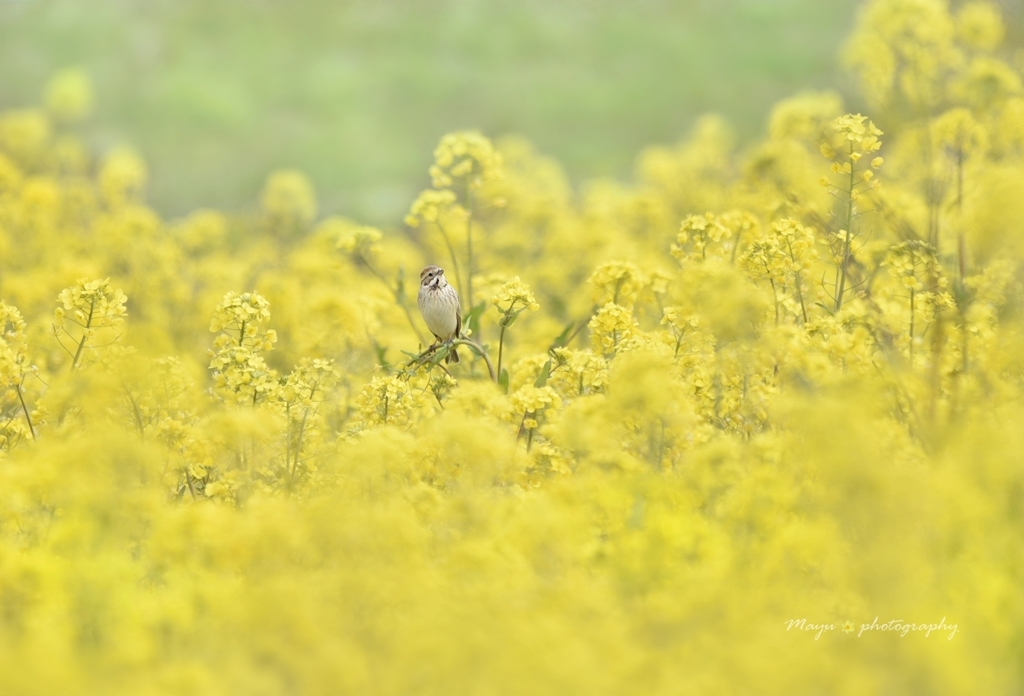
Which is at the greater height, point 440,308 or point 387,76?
point 387,76

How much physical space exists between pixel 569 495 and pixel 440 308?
9.84ft

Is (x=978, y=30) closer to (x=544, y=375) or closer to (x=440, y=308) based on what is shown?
(x=440, y=308)

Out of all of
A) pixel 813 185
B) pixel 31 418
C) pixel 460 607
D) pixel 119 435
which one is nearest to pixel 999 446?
pixel 460 607

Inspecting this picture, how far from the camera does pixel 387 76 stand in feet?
69.3

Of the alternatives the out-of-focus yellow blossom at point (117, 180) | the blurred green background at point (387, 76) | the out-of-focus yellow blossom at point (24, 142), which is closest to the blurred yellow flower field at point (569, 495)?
the out-of-focus yellow blossom at point (117, 180)

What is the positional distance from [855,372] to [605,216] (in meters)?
7.16

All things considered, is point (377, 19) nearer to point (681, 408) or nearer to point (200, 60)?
point (200, 60)

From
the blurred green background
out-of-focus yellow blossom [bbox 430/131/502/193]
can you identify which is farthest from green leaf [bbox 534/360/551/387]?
the blurred green background

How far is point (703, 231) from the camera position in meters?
6.16

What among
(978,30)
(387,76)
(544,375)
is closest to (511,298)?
(544,375)

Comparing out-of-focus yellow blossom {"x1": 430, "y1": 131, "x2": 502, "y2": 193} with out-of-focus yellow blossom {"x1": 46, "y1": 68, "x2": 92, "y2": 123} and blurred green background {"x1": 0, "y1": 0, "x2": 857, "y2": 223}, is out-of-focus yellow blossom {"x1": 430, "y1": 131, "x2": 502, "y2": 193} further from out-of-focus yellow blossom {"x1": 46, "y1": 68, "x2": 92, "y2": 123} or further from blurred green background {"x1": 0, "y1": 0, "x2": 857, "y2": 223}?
out-of-focus yellow blossom {"x1": 46, "y1": 68, "x2": 92, "y2": 123}

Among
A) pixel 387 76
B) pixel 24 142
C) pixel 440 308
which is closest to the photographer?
pixel 440 308

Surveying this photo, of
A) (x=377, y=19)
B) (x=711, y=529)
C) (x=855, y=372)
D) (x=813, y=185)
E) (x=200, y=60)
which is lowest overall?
(x=711, y=529)

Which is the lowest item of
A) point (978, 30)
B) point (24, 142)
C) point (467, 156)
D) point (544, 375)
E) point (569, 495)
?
point (569, 495)
